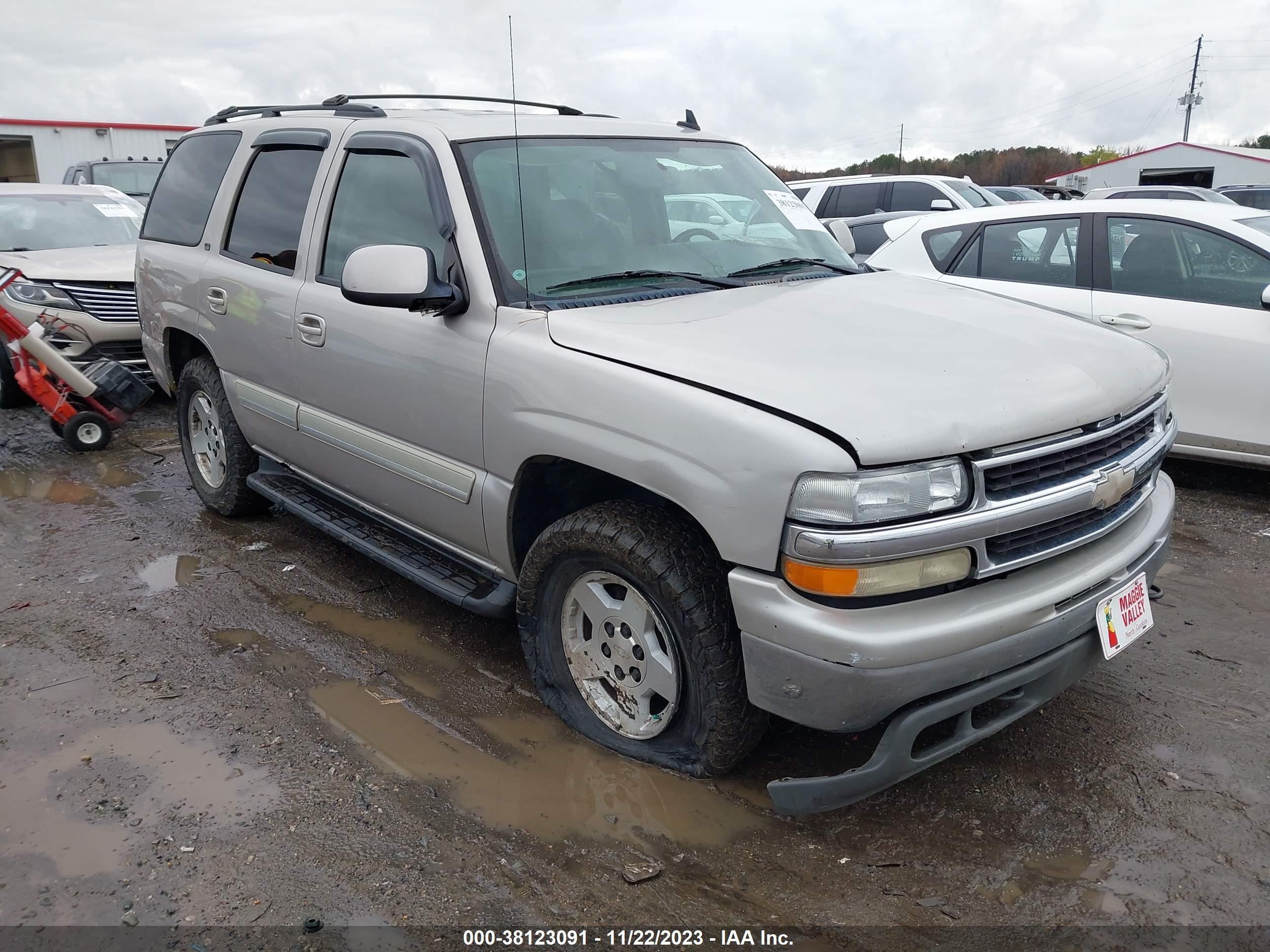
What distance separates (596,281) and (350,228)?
1188 millimetres

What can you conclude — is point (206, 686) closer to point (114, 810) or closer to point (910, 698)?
point (114, 810)

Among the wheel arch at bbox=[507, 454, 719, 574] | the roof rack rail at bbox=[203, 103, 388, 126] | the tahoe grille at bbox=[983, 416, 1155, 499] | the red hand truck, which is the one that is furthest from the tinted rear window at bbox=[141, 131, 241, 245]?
the tahoe grille at bbox=[983, 416, 1155, 499]

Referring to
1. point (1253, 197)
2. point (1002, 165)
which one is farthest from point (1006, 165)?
point (1253, 197)

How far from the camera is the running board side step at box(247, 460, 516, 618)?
3389 millimetres

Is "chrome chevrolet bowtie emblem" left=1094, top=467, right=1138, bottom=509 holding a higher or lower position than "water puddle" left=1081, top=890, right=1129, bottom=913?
higher

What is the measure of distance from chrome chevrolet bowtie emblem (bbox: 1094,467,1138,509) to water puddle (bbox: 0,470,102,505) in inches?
215

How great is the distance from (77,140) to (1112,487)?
2929cm

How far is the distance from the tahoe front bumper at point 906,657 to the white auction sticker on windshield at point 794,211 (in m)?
1.90

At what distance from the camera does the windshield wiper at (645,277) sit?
3207mm

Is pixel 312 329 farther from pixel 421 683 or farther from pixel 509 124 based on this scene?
pixel 421 683

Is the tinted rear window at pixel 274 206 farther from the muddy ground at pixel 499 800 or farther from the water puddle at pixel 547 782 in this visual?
the water puddle at pixel 547 782

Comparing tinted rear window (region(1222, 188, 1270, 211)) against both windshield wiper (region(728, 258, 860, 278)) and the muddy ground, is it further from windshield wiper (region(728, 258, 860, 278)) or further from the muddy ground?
windshield wiper (region(728, 258, 860, 278))

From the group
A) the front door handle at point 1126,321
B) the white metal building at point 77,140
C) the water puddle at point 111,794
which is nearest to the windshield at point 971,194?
the front door handle at point 1126,321

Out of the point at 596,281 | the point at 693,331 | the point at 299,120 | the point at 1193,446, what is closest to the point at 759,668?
the point at 693,331
